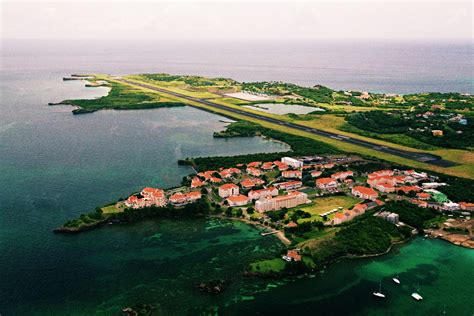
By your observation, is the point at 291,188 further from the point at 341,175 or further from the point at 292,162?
the point at 292,162

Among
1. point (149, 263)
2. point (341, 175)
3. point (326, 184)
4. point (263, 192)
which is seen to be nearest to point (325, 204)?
point (326, 184)

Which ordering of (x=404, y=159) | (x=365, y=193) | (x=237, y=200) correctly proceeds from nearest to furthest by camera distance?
(x=237, y=200), (x=365, y=193), (x=404, y=159)

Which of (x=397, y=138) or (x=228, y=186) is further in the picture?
(x=397, y=138)

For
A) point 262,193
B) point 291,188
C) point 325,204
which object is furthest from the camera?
point 291,188

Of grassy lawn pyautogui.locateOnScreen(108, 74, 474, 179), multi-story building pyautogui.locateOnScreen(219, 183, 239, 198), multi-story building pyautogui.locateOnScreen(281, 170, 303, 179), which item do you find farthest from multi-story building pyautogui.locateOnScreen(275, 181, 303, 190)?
grassy lawn pyautogui.locateOnScreen(108, 74, 474, 179)

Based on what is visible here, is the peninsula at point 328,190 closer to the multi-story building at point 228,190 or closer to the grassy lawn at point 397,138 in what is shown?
the multi-story building at point 228,190
